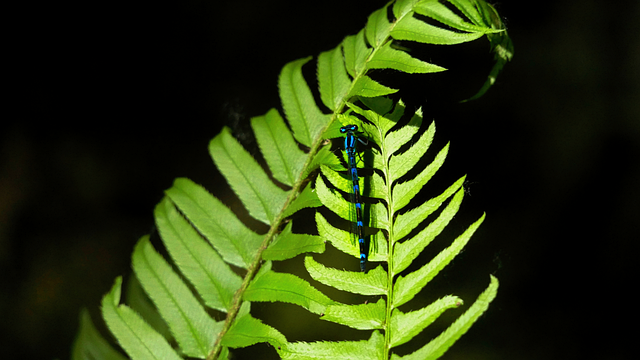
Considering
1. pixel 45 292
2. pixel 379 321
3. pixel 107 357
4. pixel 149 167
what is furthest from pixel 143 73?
→ pixel 379 321

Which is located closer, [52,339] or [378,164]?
[378,164]

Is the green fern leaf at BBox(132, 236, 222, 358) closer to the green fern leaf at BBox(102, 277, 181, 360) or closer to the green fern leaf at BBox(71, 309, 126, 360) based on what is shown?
the green fern leaf at BBox(102, 277, 181, 360)

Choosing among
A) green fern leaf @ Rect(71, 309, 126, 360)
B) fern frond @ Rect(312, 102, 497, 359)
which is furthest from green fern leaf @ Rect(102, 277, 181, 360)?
fern frond @ Rect(312, 102, 497, 359)

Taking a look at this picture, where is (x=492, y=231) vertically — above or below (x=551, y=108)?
below

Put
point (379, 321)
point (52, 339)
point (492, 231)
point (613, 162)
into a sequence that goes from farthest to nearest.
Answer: point (613, 162) < point (52, 339) < point (492, 231) < point (379, 321)

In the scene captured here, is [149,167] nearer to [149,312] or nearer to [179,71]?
[179,71]

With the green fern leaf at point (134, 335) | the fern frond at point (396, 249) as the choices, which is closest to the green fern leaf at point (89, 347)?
the green fern leaf at point (134, 335)

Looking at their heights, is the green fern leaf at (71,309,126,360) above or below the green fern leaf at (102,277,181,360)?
below

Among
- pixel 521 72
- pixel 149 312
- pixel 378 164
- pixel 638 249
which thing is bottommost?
pixel 638 249
